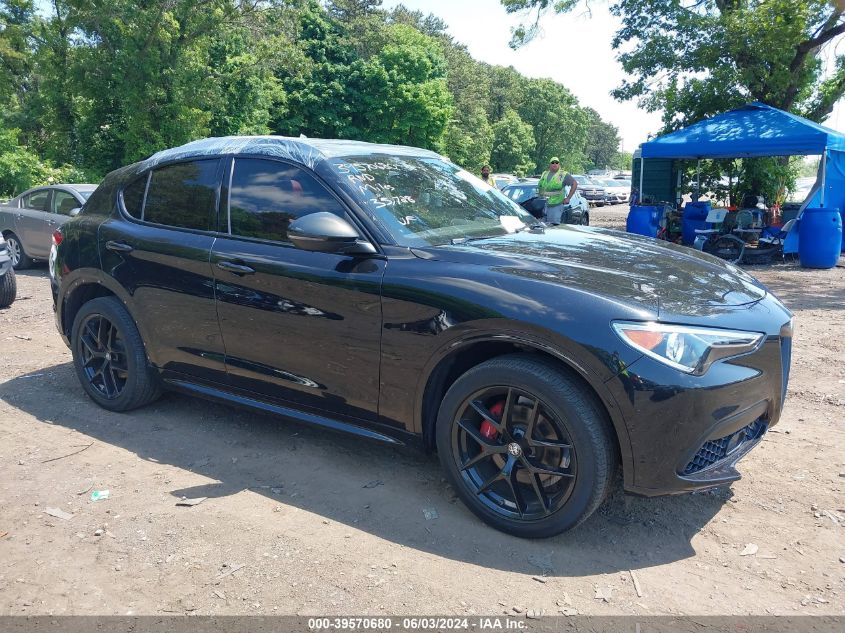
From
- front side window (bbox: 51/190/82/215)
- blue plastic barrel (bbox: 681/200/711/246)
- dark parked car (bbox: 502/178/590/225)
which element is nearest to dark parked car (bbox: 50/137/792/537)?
front side window (bbox: 51/190/82/215)

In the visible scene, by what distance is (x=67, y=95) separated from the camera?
A: 58.3 ft

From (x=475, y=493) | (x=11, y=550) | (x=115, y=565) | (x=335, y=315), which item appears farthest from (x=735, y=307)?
(x=11, y=550)

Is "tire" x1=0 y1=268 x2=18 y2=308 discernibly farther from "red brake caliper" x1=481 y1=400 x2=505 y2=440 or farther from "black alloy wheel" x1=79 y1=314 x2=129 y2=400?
"red brake caliper" x1=481 y1=400 x2=505 y2=440

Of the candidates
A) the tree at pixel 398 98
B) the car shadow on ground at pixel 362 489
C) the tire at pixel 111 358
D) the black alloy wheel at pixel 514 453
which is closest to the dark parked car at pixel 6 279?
the car shadow on ground at pixel 362 489

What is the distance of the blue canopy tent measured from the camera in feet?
42.6

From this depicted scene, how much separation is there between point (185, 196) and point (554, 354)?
265cm

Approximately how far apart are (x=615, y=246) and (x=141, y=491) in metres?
2.90

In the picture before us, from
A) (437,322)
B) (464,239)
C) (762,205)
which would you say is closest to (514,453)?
(437,322)

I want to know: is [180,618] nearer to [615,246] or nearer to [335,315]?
[335,315]

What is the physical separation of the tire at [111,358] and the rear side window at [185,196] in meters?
0.71

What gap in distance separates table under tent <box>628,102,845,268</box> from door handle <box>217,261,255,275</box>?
11.3 meters

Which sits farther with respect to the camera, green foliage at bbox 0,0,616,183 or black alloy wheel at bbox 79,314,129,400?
green foliage at bbox 0,0,616,183

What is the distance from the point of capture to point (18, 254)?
11898 mm

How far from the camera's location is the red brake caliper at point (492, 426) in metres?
3.18
